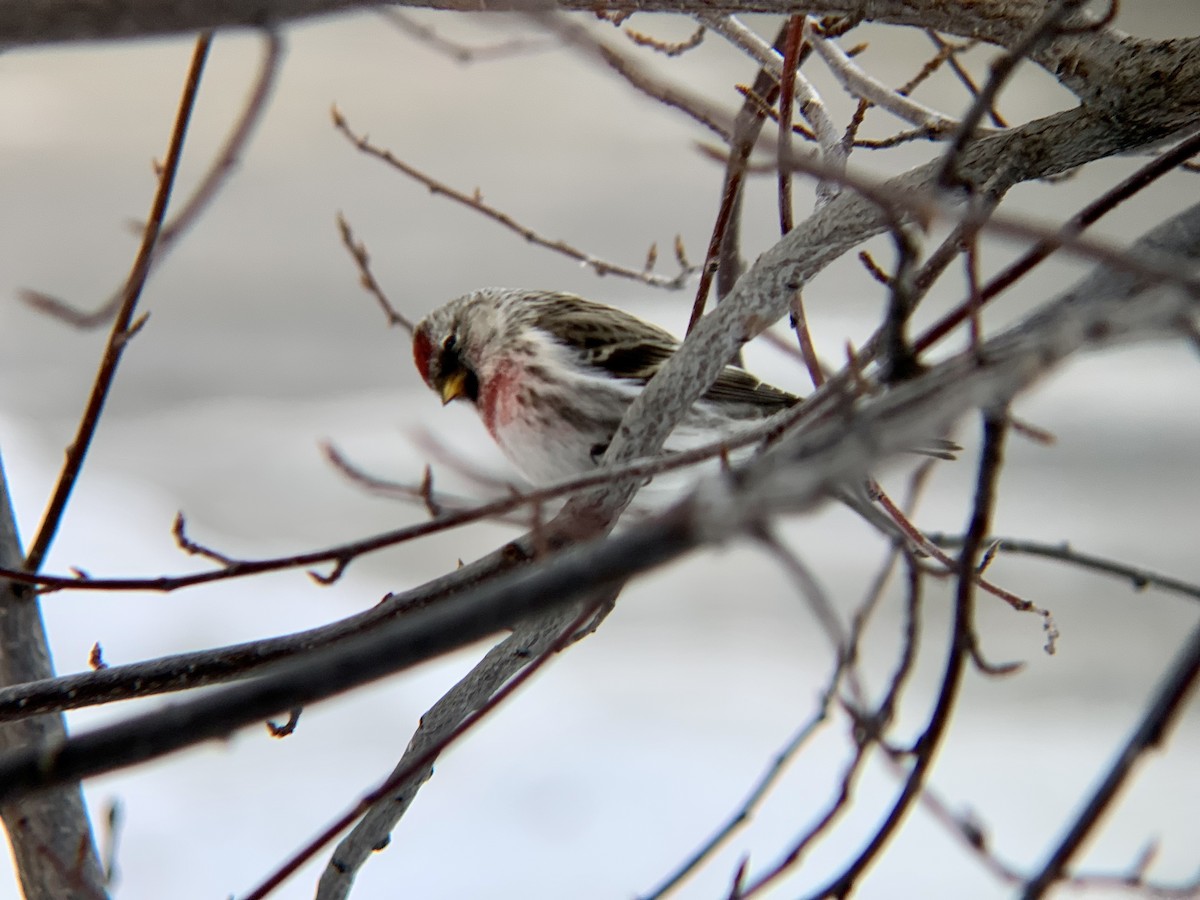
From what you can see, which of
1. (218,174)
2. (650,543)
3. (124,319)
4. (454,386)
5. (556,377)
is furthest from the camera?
(454,386)

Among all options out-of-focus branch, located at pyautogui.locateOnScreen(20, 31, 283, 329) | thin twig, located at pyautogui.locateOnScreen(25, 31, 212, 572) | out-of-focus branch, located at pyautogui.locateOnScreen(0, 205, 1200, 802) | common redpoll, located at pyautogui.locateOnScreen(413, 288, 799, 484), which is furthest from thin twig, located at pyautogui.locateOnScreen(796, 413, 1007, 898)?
common redpoll, located at pyautogui.locateOnScreen(413, 288, 799, 484)

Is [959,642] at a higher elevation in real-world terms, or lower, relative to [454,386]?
lower

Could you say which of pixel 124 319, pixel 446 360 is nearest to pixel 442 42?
pixel 124 319

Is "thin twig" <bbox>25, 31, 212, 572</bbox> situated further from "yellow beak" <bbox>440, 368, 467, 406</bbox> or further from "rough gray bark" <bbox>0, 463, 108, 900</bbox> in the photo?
"yellow beak" <bbox>440, 368, 467, 406</bbox>

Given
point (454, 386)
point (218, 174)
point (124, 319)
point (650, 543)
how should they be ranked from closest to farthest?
point (650, 543) < point (218, 174) < point (124, 319) < point (454, 386)

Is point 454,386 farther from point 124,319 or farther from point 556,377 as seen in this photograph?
point 124,319

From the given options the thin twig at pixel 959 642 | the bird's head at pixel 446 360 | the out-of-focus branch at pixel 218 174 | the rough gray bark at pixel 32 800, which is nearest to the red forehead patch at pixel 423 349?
the bird's head at pixel 446 360

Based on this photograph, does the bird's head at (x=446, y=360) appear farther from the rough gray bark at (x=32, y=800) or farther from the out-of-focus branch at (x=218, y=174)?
the out-of-focus branch at (x=218, y=174)

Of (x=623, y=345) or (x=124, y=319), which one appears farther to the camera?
(x=623, y=345)
